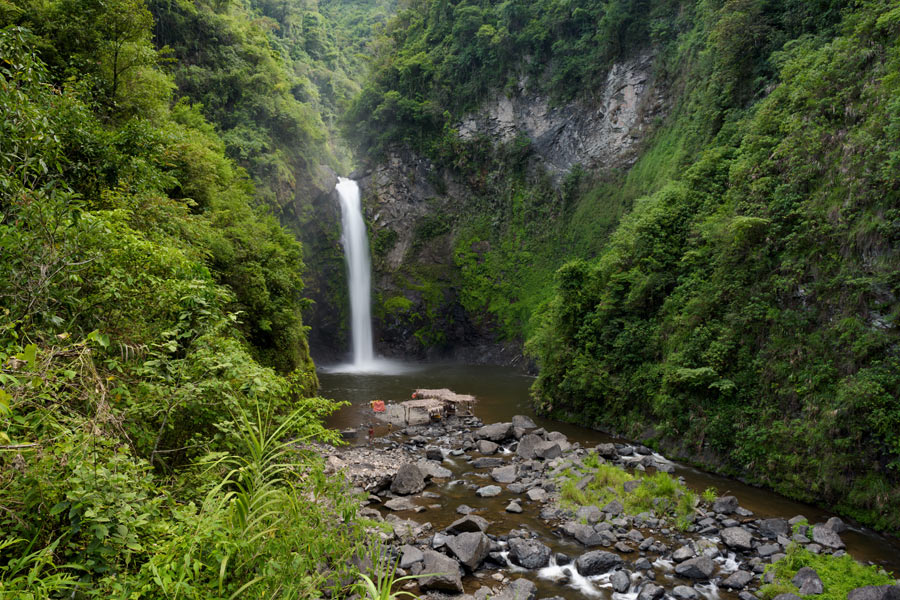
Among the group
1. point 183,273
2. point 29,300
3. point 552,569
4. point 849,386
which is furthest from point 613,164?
point 29,300

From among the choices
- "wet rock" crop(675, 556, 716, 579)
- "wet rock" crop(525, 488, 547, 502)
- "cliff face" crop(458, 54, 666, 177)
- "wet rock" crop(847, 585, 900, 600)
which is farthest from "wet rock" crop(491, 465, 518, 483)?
"cliff face" crop(458, 54, 666, 177)

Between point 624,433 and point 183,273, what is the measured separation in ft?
38.5

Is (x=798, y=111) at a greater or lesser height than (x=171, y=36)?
lesser

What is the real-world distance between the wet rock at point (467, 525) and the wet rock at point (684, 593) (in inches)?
111

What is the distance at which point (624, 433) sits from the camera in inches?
501

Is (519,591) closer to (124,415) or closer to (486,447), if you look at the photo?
(124,415)

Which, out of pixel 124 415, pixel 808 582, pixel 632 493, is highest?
pixel 124 415

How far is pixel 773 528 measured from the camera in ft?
24.2

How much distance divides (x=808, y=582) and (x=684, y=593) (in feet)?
5.11

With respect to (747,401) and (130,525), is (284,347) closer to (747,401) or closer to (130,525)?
(130,525)

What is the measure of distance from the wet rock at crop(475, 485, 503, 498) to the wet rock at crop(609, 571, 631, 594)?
3234mm

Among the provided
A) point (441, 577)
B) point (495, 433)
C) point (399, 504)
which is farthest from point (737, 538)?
point (495, 433)

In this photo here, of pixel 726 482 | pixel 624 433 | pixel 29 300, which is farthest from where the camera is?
pixel 624 433

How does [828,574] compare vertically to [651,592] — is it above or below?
above
